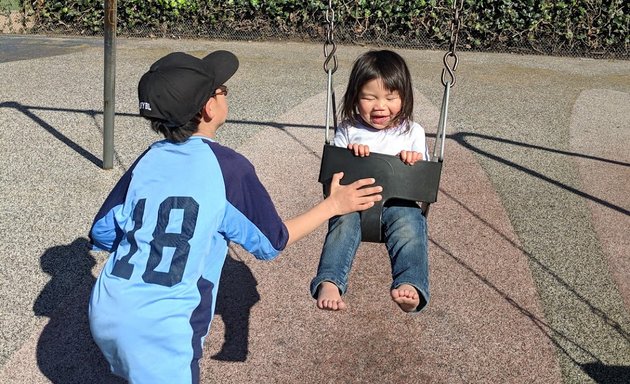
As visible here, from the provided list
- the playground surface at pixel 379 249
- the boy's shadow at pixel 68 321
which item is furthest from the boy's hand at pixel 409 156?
the boy's shadow at pixel 68 321

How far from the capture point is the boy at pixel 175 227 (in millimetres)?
2387

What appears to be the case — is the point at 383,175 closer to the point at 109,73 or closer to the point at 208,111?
the point at 208,111

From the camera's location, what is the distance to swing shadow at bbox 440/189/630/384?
147 inches

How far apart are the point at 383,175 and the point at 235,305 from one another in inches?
56.3

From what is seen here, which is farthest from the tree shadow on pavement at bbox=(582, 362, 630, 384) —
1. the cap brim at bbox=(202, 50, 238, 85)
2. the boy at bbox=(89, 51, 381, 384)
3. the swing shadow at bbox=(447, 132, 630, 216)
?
the cap brim at bbox=(202, 50, 238, 85)

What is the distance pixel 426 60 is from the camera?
10.4 metres

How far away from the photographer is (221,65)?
2570mm

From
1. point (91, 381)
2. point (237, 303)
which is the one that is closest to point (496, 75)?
point (237, 303)

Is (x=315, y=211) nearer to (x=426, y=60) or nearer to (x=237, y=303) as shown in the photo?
(x=237, y=303)

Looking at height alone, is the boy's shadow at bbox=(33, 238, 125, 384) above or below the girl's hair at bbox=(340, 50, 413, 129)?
below

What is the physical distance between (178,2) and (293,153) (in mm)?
5418

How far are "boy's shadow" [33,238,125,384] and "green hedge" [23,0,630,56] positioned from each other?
6694 millimetres

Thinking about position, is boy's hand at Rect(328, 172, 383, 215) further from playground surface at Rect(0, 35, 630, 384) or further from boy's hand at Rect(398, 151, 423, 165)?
playground surface at Rect(0, 35, 630, 384)

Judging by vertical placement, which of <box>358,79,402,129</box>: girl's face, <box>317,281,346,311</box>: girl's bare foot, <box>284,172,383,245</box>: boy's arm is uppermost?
<box>358,79,402,129</box>: girl's face
